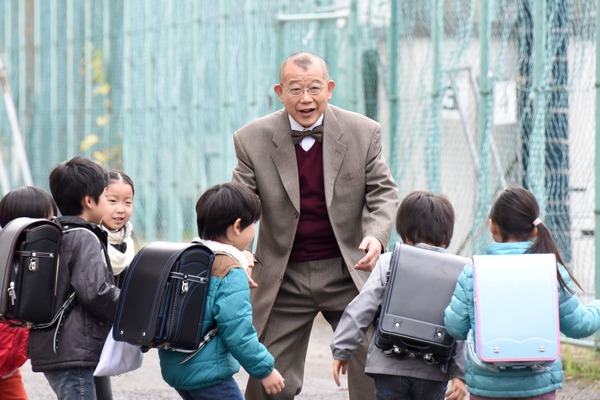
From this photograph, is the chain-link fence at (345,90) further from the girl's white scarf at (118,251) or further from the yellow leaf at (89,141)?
the girl's white scarf at (118,251)

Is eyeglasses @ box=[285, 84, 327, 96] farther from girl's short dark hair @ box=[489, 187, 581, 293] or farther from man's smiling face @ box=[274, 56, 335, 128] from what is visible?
girl's short dark hair @ box=[489, 187, 581, 293]

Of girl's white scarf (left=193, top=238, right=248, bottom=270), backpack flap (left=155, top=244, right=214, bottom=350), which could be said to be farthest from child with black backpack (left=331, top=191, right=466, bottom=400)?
backpack flap (left=155, top=244, right=214, bottom=350)

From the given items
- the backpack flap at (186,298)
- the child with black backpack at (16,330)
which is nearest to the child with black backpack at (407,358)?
the backpack flap at (186,298)

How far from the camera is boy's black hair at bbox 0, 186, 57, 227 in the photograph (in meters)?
5.76

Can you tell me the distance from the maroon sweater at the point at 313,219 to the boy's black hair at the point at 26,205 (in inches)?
44.0

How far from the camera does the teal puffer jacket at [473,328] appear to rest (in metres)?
4.76

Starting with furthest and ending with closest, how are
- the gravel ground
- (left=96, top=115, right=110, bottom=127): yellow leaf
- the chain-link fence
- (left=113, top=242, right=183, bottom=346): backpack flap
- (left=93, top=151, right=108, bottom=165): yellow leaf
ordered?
(left=96, top=115, right=110, bottom=127): yellow leaf → (left=93, top=151, right=108, bottom=165): yellow leaf → the chain-link fence → the gravel ground → (left=113, top=242, right=183, bottom=346): backpack flap

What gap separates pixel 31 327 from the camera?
16.8 ft

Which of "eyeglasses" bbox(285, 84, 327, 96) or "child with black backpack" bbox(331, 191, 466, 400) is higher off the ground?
"eyeglasses" bbox(285, 84, 327, 96)

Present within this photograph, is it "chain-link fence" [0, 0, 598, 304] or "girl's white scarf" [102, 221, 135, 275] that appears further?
"chain-link fence" [0, 0, 598, 304]

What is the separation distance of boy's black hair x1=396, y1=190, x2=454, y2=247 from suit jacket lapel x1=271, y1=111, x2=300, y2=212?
700mm

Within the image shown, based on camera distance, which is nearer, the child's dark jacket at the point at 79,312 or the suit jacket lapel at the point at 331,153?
the child's dark jacket at the point at 79,312

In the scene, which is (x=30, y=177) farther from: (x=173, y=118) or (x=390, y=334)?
(x=390, y=334)

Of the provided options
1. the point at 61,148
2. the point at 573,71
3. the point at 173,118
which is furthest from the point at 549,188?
the point at 61,148
